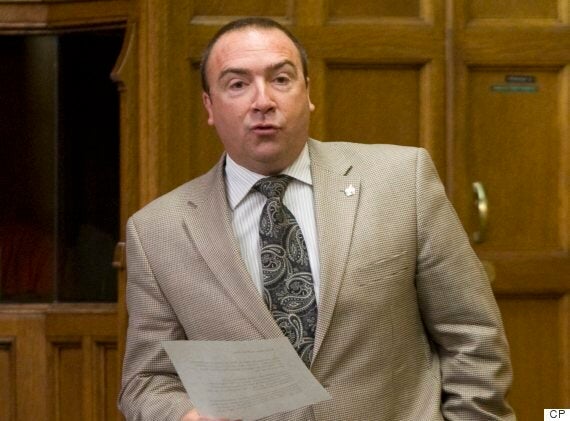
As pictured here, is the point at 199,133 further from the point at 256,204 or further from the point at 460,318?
the point at 460,318

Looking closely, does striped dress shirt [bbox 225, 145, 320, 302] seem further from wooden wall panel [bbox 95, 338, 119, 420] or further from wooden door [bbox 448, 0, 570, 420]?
wooden wall panel [bbox 95, 338, 119, 420]

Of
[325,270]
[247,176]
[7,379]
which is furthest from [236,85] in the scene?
[7,379]

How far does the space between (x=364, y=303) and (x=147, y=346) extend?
44 cm

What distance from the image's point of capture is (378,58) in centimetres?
334

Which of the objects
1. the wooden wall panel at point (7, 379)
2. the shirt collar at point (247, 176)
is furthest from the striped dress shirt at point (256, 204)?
the wooden wall panel at point (7, 379)

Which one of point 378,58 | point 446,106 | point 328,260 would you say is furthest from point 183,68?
point 328,260

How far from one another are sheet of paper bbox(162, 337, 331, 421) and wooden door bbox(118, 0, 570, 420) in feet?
4.68

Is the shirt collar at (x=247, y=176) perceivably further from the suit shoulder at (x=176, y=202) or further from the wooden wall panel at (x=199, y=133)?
the wooden wall panel at (x=199, y=133)

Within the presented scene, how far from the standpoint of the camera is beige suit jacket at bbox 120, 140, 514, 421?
6.82ft

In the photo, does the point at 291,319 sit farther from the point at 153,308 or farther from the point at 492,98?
the point at 492,98

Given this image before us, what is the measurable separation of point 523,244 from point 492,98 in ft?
1.49

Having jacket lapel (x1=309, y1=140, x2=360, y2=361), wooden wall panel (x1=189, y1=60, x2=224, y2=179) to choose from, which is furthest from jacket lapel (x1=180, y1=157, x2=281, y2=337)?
wooden wall panel (x1=189, y1=60, x2=224, y2=179)

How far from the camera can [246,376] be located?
6.14ft

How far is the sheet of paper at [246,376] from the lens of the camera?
1.86 m
